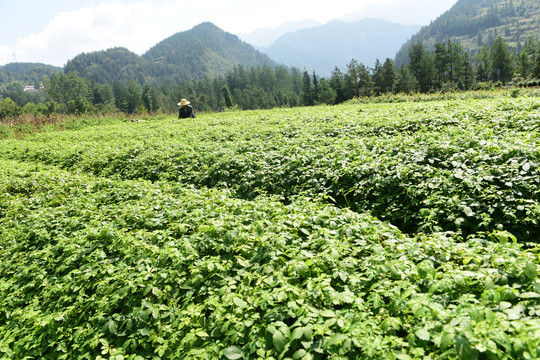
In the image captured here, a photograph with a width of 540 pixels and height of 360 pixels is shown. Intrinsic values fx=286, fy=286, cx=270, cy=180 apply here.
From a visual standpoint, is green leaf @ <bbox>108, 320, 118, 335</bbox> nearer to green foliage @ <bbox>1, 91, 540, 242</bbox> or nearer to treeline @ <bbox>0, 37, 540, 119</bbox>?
green foliage @ <bbox>1, 91, 540, 242</bbox>

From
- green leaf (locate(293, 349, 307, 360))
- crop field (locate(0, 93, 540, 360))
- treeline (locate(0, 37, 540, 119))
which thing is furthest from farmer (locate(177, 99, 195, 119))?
treeline (locate(0, 37, 540, 119))

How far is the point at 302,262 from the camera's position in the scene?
338 centimetres

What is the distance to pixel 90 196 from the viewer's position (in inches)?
308

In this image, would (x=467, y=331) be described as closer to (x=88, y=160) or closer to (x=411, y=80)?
(x=88, y=160)

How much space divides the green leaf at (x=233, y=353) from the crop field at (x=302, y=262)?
2 centimetres

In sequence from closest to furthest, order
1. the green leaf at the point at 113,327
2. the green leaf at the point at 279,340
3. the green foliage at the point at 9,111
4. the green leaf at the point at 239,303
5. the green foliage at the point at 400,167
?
the green leaf at the point at 279,340 < the green leaf at the point at 239,303 < the green leaf at the point at 113,327 < the green foliage at the point at 400,167 < the green foliage at the point at 9,111

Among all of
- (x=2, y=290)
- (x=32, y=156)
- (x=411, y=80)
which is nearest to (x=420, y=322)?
(x=2, y=290)

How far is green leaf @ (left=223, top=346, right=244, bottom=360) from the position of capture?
8.73 ft

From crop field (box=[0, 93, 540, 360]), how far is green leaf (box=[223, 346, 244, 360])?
0.02 m

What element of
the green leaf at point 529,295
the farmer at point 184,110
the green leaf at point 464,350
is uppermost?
the farmer at point 184,110

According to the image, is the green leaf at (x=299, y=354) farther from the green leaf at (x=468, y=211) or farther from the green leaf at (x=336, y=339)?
the green leaf at (x=468, y=211)

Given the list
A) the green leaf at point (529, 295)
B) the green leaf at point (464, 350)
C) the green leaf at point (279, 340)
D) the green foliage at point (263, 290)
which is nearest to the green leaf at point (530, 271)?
the green foliage at point (263, 290)

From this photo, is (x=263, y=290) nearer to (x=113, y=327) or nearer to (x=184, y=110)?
(x=113, y=327)

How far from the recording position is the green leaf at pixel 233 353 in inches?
105
